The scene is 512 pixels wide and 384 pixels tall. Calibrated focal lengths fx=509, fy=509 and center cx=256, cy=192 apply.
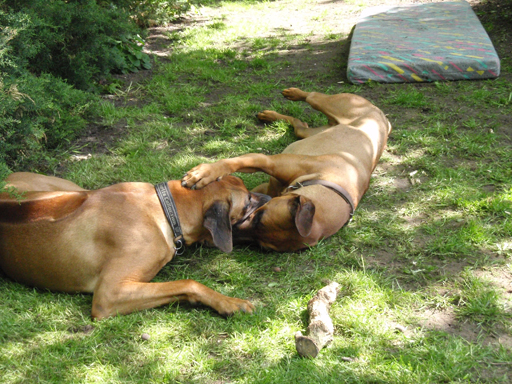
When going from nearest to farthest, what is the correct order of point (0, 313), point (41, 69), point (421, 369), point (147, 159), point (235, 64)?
point (421, 369)
point (0, 313)
point (147, 159)
point (41, 69)
point (235, 64)

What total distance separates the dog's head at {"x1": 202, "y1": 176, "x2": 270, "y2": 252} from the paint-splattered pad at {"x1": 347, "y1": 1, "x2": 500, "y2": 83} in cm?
381

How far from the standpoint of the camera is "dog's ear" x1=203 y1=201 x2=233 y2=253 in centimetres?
365

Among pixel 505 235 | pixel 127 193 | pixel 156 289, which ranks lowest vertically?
pixel 505 235

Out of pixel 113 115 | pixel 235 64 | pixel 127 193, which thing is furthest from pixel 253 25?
pixel 127 193

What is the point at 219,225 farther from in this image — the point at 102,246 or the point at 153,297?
the point at 102,246

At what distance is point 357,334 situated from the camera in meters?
3.24

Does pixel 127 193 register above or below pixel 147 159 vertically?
above

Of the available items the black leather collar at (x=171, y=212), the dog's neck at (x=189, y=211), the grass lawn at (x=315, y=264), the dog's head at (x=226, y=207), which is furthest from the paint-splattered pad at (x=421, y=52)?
the black leather collar at (x=171, y=212)

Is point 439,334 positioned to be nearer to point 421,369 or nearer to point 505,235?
point 421,369

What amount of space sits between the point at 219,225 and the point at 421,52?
16.6 ft

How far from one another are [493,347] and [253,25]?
8.57 meters

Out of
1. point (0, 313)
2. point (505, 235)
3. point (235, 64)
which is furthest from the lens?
point (235, 64)

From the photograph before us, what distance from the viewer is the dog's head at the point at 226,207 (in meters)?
3.70

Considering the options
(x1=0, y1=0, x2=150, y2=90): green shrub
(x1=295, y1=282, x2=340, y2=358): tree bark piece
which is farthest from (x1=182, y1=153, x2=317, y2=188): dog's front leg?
(x1=0, y1=0, x2=150, y2=90): green shrub
